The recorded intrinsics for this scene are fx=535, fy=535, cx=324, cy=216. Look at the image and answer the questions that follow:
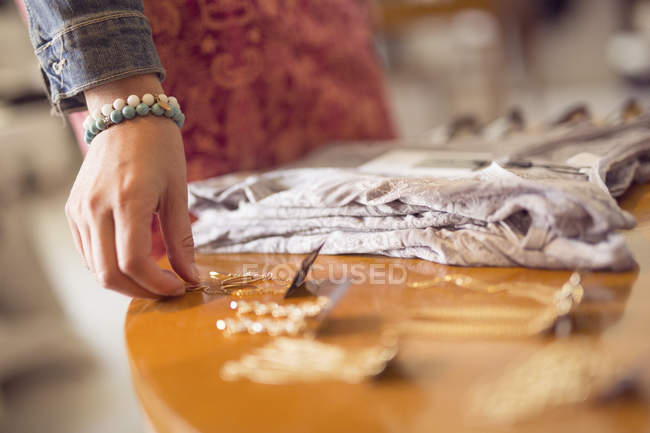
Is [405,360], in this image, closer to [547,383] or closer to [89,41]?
[547,383]

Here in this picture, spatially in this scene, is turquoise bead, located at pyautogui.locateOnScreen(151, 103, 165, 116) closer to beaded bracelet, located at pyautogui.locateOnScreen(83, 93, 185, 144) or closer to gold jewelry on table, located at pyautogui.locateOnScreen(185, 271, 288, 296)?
beaded bracelet, located at pyautogui.locateOnScreen(83, 93, 185, 144)

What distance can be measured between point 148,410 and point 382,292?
18 cm

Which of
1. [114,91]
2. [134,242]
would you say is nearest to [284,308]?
[134,242]

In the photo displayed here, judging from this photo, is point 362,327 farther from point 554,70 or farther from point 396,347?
point 554,70

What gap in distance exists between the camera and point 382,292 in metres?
0.39

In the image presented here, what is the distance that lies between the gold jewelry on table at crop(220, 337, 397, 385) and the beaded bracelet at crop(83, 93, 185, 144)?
0.22m

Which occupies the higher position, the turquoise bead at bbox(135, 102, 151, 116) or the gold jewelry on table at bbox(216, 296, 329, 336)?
the turquoise bead at bbox(135, 102, 151, 116)

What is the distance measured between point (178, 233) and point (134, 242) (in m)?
0.06

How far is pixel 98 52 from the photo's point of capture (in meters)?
0.44

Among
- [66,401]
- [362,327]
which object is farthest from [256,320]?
[66,401]

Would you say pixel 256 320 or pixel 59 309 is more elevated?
pixel 256 320

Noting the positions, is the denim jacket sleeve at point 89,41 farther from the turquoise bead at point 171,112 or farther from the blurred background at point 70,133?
the blurred background at point 70,133

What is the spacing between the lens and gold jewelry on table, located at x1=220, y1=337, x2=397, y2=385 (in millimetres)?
302

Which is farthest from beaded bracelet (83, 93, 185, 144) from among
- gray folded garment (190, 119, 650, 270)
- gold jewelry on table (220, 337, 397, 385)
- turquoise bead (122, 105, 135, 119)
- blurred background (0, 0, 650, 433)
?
blurred background (0, 0, 650, 433)
